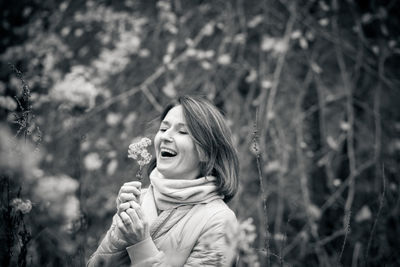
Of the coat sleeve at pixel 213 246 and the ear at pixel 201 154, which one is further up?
the ear at pixel 201 154

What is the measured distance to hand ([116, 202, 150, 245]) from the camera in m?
1.32

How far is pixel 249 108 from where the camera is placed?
375 centimetres

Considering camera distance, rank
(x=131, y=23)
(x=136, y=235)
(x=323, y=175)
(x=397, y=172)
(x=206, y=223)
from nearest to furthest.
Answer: (x=136, y=235), (x=206, y=223), (x=397, y=172), (x=131, y=23), (x=323, y=175)

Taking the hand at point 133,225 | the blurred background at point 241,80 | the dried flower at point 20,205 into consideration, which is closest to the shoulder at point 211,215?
the hand at point 133,225

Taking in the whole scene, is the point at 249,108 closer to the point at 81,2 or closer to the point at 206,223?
the point at 81,2

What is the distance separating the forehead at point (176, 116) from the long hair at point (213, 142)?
0.07 feet

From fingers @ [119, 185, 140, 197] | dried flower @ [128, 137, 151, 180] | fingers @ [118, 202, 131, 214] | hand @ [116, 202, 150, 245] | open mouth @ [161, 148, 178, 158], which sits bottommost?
hand @ [116, 202, 150, 245]

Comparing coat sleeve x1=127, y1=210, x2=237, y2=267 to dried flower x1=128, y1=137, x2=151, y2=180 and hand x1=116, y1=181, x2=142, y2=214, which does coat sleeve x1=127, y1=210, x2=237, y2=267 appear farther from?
dried flower x1=128, y1=137, x2=151, y2=180

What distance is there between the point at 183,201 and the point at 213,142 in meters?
0.30

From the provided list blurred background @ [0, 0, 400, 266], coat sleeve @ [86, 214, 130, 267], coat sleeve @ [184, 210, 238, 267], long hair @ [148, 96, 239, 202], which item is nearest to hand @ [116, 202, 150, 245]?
coat sleeve @ [86, 214, 130, 267]

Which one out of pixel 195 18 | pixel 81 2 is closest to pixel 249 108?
pixel 195 18

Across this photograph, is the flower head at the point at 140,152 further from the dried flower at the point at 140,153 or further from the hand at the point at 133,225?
the hand at the point at 133,225

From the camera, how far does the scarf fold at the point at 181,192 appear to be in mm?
1449

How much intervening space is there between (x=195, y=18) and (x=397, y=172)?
8.09 ft
